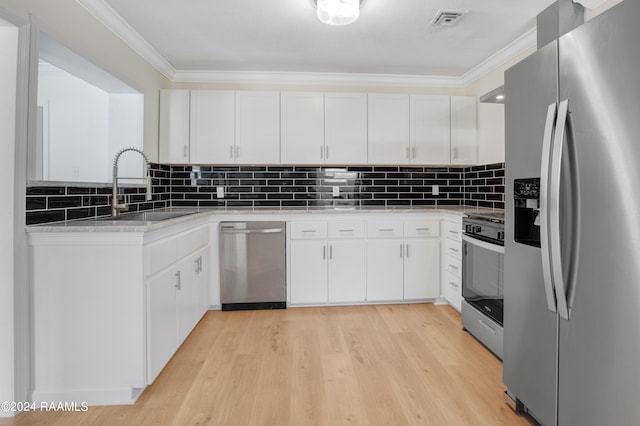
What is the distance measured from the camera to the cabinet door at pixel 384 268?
3277 millimetres

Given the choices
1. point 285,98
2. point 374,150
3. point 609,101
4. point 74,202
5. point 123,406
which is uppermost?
point 285,98

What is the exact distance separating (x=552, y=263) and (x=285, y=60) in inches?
110

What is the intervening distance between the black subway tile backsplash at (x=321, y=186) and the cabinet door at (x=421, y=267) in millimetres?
709

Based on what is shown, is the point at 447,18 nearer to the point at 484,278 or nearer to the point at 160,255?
the point at 484,278

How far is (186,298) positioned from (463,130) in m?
3.09

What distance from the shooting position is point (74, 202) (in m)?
2.16

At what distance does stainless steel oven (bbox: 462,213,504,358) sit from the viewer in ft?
7.22

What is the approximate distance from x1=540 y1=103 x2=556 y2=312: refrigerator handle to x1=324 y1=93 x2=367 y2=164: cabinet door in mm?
2219

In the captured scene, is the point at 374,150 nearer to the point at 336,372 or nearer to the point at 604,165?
the point at 336,372

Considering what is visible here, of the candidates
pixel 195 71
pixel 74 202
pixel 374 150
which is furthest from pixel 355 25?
pixel 74 202

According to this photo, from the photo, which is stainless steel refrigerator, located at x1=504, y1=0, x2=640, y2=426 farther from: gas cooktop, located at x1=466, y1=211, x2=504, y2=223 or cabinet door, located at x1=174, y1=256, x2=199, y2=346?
cabinet door, located at x1=174, y1=256, x2=199, y2=346

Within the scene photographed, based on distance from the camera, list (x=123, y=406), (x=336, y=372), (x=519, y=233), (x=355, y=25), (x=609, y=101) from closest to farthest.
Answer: (x=609, y=101), (x=519, y=233), (x=123, y=406), (x=336, y=372), (x=355, y=25)

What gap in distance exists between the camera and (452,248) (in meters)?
3.12

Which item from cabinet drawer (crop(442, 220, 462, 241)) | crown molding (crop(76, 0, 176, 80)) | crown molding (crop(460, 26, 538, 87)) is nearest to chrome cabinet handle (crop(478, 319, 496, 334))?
cabinet drawer (crop(442, 220, 462, 241))
